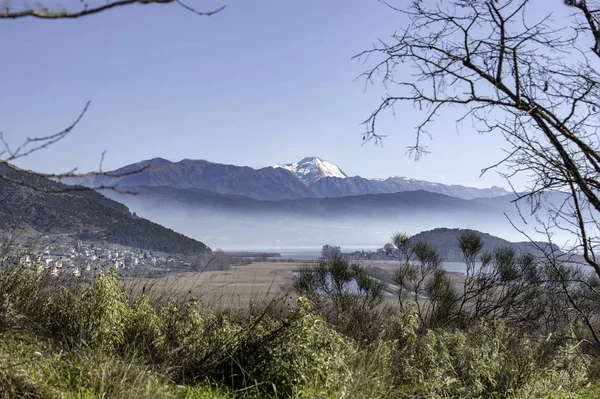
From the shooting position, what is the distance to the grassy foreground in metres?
3.26

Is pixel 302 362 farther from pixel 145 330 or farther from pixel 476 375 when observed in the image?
pixel 476 375

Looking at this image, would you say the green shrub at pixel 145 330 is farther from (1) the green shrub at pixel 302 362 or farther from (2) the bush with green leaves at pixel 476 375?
(2) the bush with green leaves at pixel 476 375

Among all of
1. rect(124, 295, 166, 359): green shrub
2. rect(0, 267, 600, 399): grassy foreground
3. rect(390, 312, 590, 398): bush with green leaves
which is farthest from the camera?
rect(124, 295, 166, 359): green shrub

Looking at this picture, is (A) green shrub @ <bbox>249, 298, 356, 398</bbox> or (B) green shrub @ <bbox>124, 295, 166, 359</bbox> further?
(B) green shrub @ <bbox>124, 295, 166, 359</bbox>

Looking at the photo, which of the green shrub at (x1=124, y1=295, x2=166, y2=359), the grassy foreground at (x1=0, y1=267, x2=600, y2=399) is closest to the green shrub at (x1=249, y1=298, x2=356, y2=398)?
the grassy foreground at (x1=0, y1=267, x2=600, y2=399)

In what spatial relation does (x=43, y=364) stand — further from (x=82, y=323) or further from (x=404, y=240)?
(x=404, y=240)

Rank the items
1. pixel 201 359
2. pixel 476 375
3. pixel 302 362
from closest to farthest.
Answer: pixel 302 362 → pixel 201 359 → pixel 476 375

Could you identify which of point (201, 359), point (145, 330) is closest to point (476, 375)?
point (201, 359)

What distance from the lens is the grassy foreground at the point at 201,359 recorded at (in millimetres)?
Result: 3262

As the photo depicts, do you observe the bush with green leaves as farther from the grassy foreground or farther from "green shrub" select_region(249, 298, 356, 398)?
"green shrub" select_region(249, 298, 356, 398)

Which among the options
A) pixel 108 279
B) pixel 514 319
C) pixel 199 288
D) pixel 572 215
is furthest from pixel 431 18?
pixel 514 319

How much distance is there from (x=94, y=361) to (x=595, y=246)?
3135 millimetres

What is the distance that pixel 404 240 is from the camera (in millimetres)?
14680

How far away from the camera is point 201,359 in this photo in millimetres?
Result: 4184
